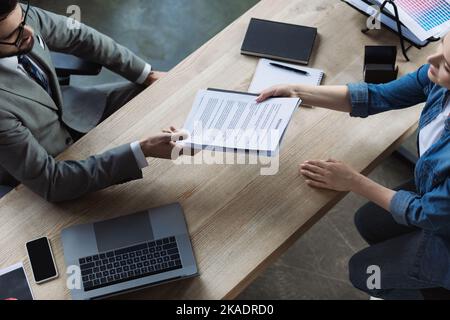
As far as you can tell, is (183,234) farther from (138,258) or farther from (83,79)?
(83,79)

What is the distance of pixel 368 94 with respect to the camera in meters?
1.67

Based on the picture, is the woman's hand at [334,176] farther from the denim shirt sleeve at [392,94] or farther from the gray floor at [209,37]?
the gray floor at [209,37]

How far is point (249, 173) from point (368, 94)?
0.42 m

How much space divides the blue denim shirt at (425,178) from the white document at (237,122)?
24 cm

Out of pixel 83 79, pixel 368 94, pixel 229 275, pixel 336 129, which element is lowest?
pixel 83 79

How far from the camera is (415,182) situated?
1.69 metres

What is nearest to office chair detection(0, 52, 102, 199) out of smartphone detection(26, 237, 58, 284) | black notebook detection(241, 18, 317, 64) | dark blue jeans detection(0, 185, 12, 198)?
dark blue jeans detection(0, 185, 12, 198)

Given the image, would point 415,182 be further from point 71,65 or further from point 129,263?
point 71,65

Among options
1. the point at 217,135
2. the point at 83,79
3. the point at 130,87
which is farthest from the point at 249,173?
the point at 83,79

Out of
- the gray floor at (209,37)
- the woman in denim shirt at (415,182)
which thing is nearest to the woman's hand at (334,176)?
the woman in denim shirt at (415,182)

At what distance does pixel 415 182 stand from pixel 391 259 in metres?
0.25

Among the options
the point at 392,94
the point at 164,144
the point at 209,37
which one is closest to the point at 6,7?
the point at 164,144

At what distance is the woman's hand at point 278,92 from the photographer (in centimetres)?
167
